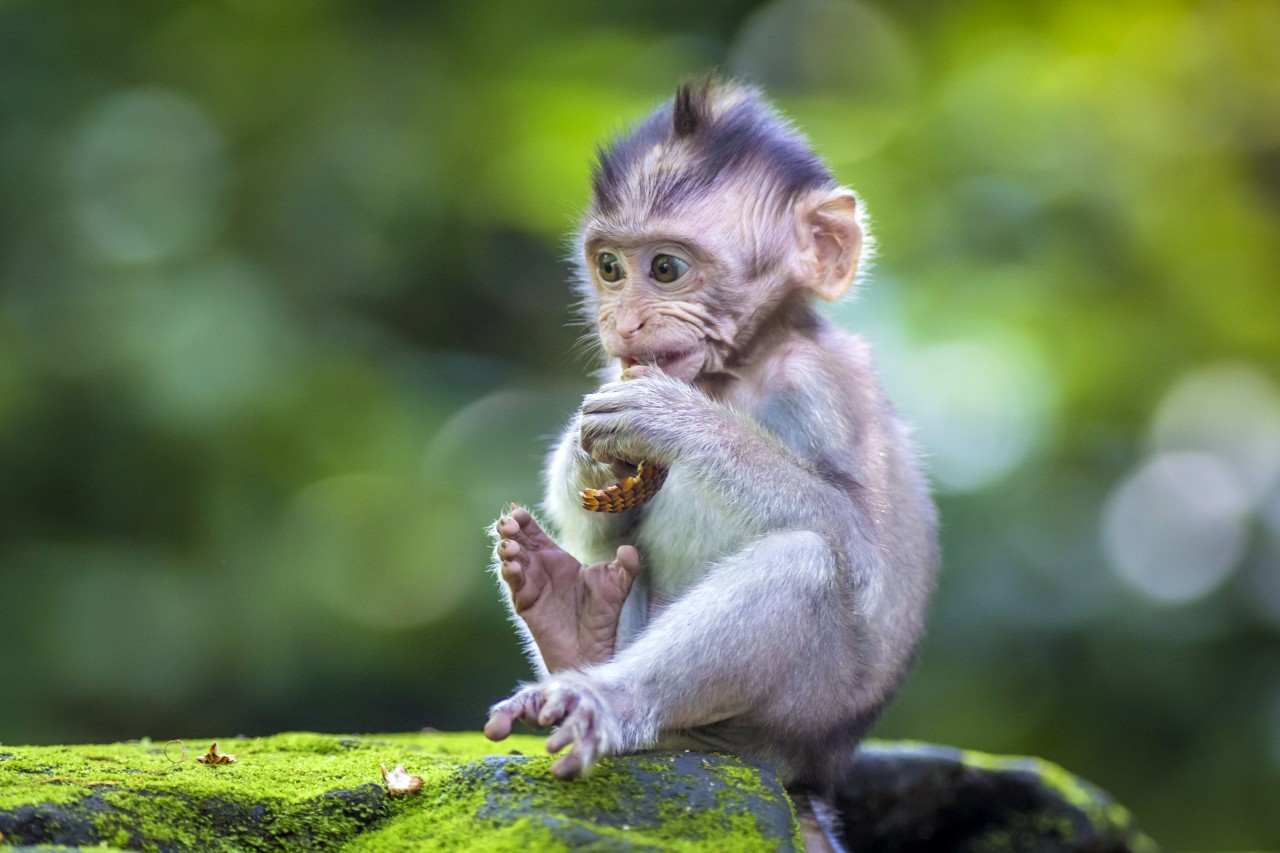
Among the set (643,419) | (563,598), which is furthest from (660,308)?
(563,598)

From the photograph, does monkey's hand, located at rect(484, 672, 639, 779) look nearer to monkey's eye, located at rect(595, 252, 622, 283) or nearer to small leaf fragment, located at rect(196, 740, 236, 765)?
small leaf fragment, located at rect(196, 740, 236, 765)

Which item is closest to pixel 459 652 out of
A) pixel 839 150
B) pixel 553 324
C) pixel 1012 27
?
pixel 553 324

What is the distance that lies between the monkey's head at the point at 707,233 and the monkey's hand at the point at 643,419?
0.36 m

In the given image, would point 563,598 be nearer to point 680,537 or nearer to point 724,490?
point 680,537

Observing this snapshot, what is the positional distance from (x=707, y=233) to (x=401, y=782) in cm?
268

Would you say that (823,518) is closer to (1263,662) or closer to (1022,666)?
(1022,666)

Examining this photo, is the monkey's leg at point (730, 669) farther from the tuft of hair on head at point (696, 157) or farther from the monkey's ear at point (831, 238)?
the tuft of hair on head at point (696, 157)

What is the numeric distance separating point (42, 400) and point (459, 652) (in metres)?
3.59

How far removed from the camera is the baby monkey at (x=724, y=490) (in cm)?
484

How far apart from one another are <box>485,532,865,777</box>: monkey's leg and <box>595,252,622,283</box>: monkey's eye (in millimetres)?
1586

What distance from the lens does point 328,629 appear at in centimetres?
981

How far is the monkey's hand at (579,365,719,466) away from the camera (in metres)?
5.38

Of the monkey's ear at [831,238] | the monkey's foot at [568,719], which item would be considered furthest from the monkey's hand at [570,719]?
the monkey's ear at [831,238]

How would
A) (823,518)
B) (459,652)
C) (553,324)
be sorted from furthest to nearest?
1. (553,324)
2. (459,652)
3. (823,518)
